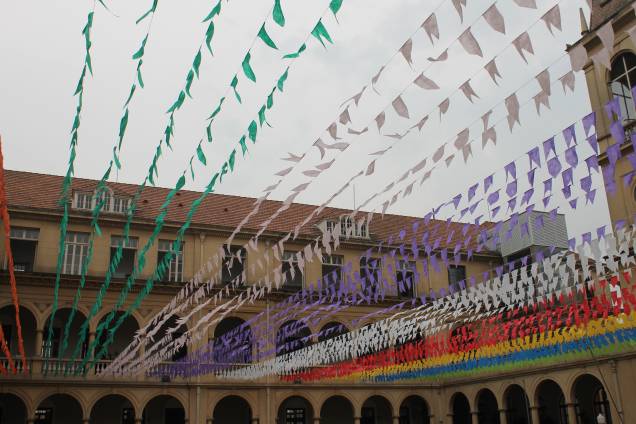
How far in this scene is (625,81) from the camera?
16000 millimetres

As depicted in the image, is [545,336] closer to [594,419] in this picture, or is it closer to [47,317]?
[594,419]

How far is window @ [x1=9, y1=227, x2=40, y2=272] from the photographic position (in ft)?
80.4

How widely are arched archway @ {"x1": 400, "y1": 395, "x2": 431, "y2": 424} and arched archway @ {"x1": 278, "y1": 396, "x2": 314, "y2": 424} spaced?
4.67 m

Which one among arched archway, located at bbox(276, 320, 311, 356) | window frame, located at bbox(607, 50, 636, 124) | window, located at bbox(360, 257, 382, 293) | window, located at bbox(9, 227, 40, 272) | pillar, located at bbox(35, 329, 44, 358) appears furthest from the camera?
arched archway, located at bbox(276, 320, 311, 356)

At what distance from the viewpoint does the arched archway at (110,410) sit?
25.0 metres

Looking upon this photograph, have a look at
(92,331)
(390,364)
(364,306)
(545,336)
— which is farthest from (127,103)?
(364,306)

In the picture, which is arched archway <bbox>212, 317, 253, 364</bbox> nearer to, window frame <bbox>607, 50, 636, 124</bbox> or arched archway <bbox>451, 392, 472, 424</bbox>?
arched archway <bbox>451, 392, 472, 424</bbox>

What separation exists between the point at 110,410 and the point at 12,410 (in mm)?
3391

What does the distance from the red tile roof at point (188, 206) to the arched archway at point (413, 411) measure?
7362mm

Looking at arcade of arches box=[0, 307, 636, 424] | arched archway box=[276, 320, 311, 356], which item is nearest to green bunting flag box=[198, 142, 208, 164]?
arcade of arches box=[0, 307, 636, 424]

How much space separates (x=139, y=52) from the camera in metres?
6.07

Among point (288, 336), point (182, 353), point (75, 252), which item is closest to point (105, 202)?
point (75, 252)

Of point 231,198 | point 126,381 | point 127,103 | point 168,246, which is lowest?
point 126,381

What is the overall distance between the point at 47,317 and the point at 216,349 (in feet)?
20.4
